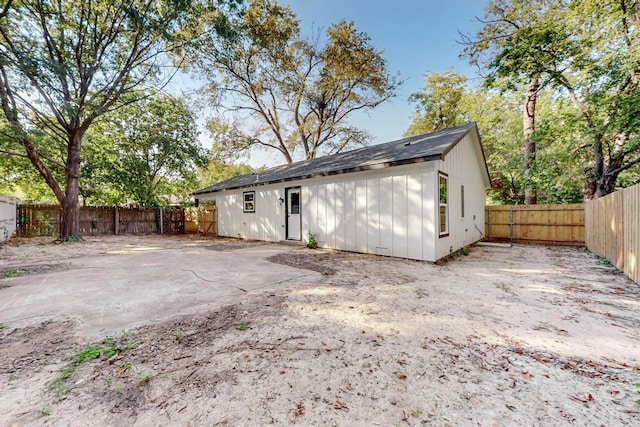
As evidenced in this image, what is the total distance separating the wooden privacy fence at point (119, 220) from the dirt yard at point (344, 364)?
1145cm

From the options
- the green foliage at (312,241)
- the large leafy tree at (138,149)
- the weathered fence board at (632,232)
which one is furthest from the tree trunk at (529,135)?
the large leafy tree at (138,149)

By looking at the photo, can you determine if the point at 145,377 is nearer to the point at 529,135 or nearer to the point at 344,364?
the point at 344,364

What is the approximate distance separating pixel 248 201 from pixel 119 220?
7.79m

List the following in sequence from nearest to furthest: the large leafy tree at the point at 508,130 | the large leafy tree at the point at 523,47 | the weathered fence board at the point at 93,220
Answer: the large leafy tree at the point at 523,47
the large leafy tree at the point at 508,130
the weathered fence board at the point at 93,220

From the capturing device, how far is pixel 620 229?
4852 mm

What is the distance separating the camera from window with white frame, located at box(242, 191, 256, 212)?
10.8 m

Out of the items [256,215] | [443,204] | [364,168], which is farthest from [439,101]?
[256,215]

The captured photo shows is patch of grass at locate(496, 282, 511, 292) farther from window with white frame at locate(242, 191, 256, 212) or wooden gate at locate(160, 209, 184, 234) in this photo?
wooden gate at locate(160, 209, 184, 234)

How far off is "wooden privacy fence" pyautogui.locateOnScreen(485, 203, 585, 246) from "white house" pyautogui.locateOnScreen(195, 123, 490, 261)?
655mm

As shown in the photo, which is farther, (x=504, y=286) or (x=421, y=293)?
(x=504, y=286)

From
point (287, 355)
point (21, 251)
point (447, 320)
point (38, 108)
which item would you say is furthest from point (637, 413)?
point (38, 108)

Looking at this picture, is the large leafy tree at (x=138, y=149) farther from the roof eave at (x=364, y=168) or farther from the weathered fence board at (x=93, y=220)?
the roof eave at (x=364, y=168)

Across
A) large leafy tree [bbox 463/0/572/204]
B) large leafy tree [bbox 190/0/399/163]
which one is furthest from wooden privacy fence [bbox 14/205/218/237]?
large leafy tree [bbox 463/0/572/204]

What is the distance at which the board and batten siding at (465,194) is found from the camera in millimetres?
6773
